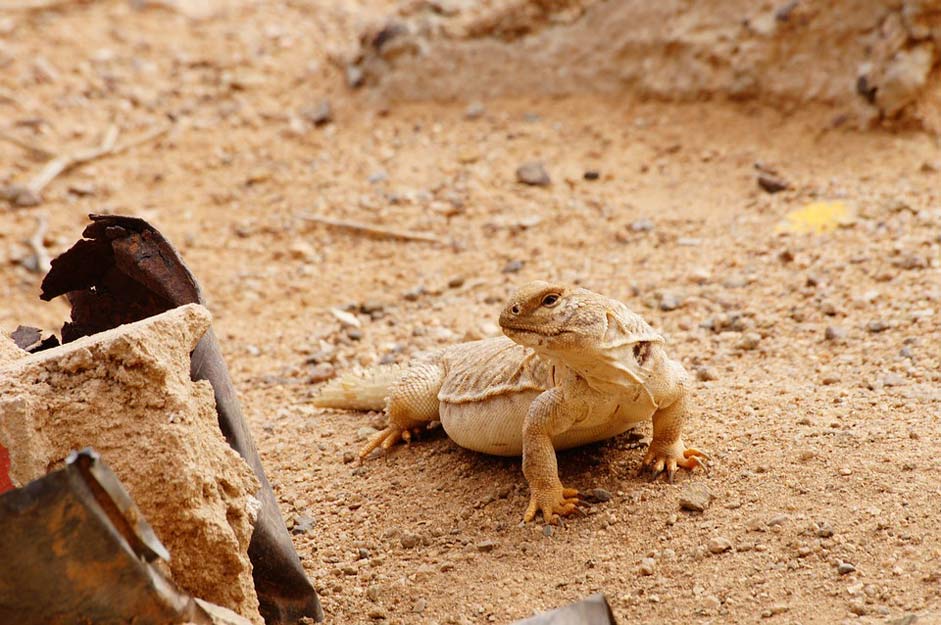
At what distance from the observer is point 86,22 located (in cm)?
1285

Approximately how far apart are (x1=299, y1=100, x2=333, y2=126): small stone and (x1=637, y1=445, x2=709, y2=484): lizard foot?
709cm

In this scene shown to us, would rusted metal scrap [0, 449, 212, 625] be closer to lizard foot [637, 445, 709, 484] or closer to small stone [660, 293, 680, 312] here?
lizard foot [637, 445, 709, 484]

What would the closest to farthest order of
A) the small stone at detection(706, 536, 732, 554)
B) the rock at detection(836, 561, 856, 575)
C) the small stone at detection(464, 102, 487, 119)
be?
the rock at detection(836, 561, 856, 575)
the small stone at detection(706, 536, 732, 554)
the small stone at detection(464, 102, 487, 119)

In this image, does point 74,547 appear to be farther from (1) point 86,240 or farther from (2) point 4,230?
(2) point 4,230

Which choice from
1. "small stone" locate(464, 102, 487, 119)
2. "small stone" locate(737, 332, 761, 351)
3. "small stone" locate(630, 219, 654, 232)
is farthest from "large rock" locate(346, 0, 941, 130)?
"small stone" locate(737, 332, 761, 351)

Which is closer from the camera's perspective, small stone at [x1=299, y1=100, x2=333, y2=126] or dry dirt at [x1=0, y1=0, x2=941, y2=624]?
dry dirt at [x1=0, y1=0, x2=941, y2=624]

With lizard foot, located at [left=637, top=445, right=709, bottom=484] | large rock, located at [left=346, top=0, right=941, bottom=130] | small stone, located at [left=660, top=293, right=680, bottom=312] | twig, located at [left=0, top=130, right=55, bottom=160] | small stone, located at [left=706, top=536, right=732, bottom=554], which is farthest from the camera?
twig, located at [left=0, top=130, right=55, bottom=160]

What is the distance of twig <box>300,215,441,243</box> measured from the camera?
869 cm

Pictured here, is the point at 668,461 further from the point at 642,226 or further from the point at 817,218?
the point at 642,226

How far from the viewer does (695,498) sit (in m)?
4.30

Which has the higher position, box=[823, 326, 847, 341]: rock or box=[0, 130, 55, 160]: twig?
box=[0, 130, 55, 160]: twig

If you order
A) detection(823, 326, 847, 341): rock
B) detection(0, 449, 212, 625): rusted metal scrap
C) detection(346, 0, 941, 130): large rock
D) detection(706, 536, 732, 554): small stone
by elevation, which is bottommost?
detection(706, 536, 732, 554): small stone

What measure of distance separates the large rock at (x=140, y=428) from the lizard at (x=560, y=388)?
1.35 metres

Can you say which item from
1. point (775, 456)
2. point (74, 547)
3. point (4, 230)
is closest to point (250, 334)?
point (4, 230)
